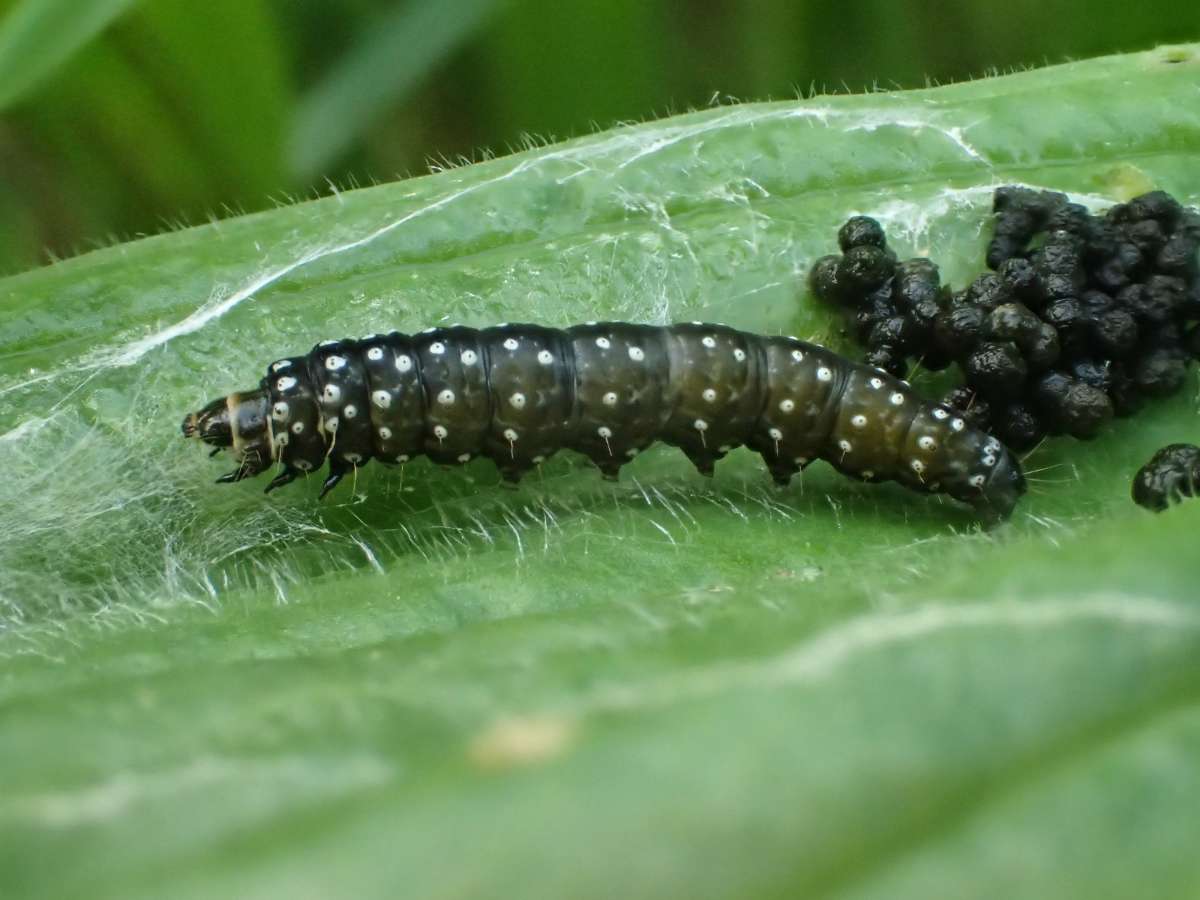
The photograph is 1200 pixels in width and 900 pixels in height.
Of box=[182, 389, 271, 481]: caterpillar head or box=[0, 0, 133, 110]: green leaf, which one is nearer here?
box=[182, 389, 271, 481]: caterpillar head

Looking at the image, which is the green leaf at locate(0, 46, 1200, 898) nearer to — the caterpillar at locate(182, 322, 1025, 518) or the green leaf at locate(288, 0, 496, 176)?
the caterpillar at locate(182, 322, 1025, 518)

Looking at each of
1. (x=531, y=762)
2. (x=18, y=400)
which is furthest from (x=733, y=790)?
(x=18, y=400)

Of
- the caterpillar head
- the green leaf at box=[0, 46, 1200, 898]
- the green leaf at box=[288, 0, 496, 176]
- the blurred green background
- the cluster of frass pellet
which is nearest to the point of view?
the green leaf at box=[0, 46, 1200, 898]

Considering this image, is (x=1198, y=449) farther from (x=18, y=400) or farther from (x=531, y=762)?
(x=18, y=400)

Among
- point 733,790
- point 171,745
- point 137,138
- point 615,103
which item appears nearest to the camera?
point 733,790

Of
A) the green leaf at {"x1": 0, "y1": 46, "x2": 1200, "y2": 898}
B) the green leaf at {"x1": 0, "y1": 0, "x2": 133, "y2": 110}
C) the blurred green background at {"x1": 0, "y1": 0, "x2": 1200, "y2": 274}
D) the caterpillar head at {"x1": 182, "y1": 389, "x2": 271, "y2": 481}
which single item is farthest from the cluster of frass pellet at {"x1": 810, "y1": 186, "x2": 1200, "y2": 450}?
the green leaf at {"x1": 0, "y1": 0, "x2": 133, "y2": 110}

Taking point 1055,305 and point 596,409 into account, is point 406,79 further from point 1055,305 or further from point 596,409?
point 1055,305

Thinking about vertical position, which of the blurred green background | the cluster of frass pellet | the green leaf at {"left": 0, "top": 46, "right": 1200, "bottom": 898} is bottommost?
the cluster of frass pellet

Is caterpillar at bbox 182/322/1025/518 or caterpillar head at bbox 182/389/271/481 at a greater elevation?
caterpillar head at bbox 182/389/271/481
